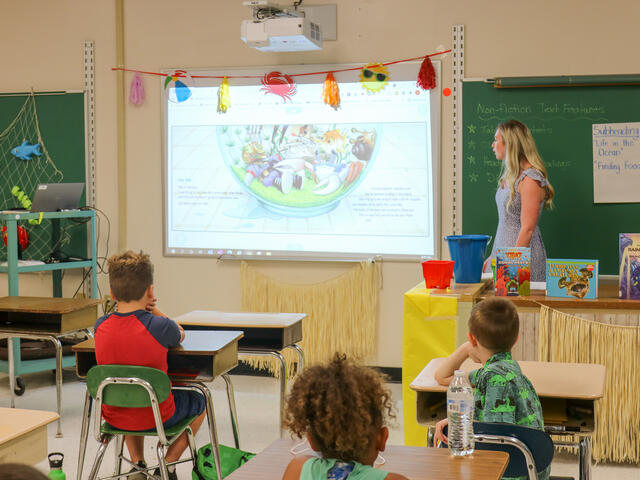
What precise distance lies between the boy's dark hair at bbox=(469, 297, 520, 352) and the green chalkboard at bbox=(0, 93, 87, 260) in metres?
4.07

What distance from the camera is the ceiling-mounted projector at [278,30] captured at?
4.80m

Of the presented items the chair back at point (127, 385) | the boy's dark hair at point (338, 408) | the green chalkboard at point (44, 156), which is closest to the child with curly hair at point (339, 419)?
the boy's dark hair at point (338, 408)

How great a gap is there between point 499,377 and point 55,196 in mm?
3869

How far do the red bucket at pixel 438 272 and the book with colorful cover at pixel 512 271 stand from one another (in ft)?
0.73

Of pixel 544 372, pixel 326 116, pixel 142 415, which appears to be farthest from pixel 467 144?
pixel 142 415

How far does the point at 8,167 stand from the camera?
6.00 meters

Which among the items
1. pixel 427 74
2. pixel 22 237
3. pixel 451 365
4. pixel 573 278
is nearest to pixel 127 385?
pixel 451 365

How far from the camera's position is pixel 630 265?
3.58 meters

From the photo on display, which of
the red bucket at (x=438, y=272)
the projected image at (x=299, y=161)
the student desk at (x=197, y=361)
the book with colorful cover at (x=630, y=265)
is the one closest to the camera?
the student desk at (x=197, y=361)

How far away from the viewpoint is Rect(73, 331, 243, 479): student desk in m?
3.09

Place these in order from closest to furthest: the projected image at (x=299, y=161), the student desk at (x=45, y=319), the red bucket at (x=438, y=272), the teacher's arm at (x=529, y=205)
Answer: the red bucket at (x=438, y=272) < the student desk at (x=45, y=319) < the teacher's arm at (x=529, y=205) < the projected image at (x=299, y=161)

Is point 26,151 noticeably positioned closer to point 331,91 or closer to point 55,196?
point 55,196

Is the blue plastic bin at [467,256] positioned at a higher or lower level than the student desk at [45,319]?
higher

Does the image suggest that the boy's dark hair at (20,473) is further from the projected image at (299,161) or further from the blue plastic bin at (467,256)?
the projected image at (299,161)
